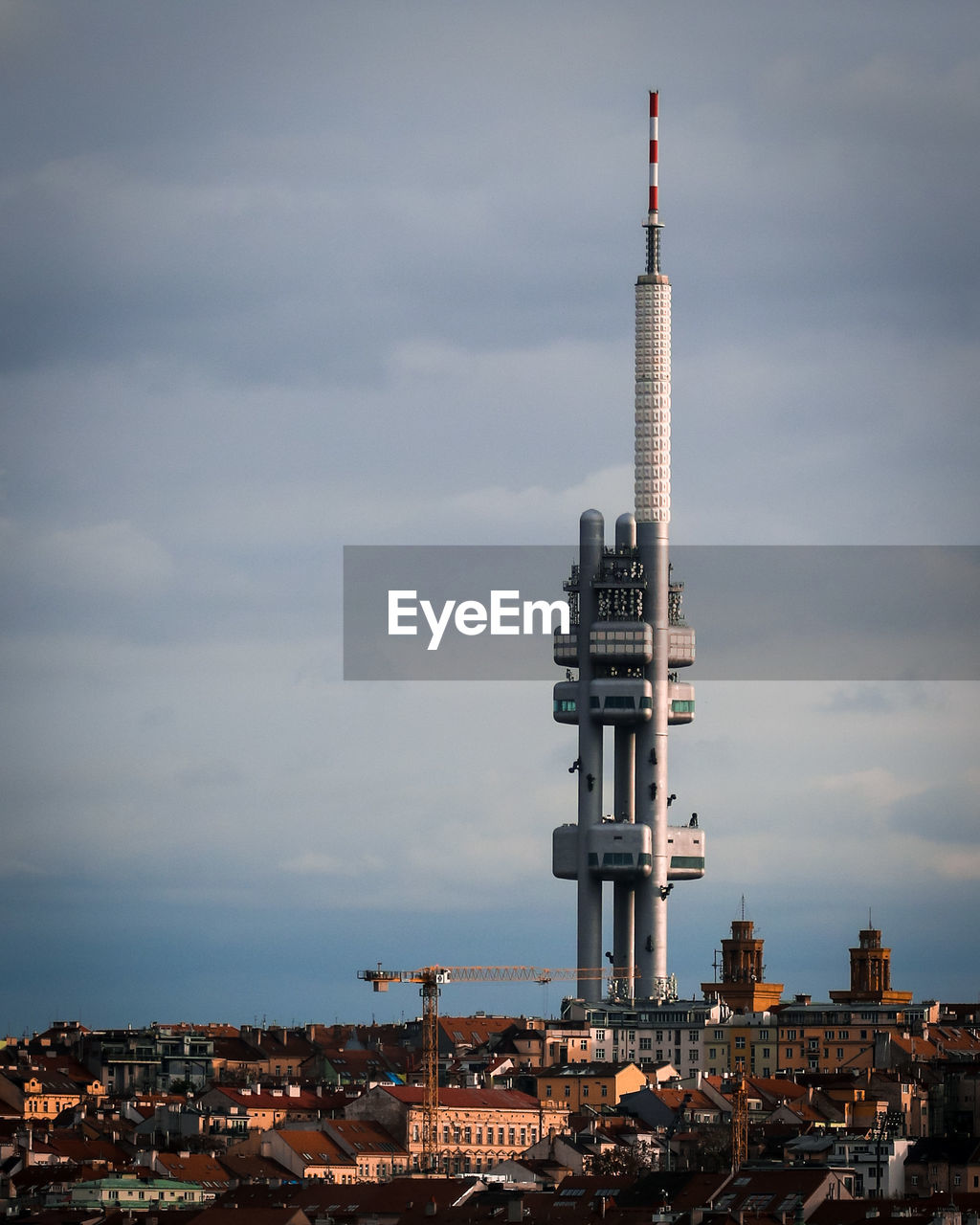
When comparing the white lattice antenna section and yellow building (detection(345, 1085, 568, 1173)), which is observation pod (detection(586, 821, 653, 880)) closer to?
the white lattice antenna section

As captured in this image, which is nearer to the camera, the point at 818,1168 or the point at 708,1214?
the point at 708,1214

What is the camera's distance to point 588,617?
18600cm

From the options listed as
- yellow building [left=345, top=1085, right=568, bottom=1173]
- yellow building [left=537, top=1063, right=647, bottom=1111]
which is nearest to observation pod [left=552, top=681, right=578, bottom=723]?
yellow building [left=537, top=1063, right=647, bottom=1111]

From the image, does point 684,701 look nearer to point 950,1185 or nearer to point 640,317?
point 640,317

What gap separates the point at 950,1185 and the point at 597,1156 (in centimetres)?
1679

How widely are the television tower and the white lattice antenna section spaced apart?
0.17 feet

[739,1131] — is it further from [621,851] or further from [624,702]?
[624,702]

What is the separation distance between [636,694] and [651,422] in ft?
51.0

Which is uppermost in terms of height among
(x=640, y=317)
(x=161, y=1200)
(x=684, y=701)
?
(x=640, y=317)

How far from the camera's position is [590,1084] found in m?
155

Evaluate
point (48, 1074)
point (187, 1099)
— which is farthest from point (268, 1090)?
point (48, 1074)

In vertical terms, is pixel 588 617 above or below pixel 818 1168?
above

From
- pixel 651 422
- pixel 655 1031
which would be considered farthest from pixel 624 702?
pixel 655 1031

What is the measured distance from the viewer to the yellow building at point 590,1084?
153625 millimetres
